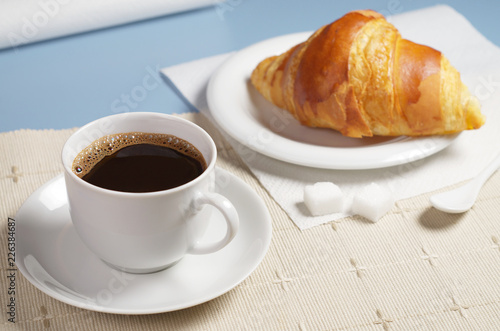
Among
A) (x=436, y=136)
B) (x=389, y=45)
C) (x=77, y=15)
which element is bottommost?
(x=77, y=15)

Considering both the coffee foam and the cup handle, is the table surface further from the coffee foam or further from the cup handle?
the cup handle

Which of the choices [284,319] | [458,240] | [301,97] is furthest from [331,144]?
[284,319]

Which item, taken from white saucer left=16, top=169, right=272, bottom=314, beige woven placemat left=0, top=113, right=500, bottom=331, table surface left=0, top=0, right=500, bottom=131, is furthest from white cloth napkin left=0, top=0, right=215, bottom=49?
white saucer left=16, top=169, right=272, bottom=314

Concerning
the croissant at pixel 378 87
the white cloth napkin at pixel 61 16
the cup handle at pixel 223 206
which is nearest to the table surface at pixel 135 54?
the white cloth napkin at pixel 61 16

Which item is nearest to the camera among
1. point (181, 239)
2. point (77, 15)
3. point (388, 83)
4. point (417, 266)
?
point (181, 239)

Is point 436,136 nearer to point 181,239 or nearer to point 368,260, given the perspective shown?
point 368,260

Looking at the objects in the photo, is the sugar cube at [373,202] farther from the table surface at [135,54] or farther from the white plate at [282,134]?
the table surface at [135,54]

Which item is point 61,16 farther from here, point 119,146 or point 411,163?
point 411,163
